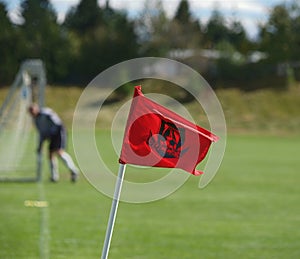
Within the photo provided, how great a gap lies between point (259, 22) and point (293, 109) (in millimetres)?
16130

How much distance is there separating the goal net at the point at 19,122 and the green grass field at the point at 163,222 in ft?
4.59

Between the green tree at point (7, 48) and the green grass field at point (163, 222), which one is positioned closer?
the green grass field at point (163, 222)

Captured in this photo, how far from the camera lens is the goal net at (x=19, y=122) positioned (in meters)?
17.9

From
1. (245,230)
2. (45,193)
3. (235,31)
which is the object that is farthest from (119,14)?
(245,230)

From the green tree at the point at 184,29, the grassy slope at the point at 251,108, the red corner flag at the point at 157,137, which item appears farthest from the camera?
the green tree at the point at 184,29

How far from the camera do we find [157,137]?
5.18m

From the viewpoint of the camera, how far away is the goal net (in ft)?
58.9

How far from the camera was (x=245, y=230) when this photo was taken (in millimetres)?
11555

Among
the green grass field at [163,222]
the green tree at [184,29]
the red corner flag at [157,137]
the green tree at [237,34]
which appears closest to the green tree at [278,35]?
the green tree at [184,29]

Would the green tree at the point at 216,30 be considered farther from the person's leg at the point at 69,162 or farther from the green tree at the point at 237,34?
the person's leg at the point at 69,162

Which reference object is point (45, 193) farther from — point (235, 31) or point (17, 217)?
point (235, 31)

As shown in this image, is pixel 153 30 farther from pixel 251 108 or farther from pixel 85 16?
pixel 251 108

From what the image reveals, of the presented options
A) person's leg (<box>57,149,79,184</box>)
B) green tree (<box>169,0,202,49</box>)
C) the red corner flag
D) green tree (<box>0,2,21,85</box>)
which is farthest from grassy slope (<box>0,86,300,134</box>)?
the red corner flag

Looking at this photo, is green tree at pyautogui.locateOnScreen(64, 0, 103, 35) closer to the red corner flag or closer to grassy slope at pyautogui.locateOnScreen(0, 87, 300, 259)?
grassy slope at pyautogui.locateOnScreen(0, 87, 300, 259)
